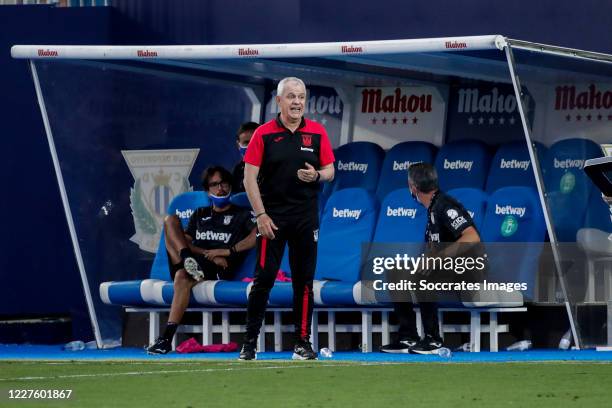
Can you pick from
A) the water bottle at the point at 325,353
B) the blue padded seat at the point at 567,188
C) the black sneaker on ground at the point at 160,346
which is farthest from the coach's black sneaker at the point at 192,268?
the blue padded seat at the point at 567,188

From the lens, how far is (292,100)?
10953 mm

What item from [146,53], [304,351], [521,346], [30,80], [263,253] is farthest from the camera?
[30,80]

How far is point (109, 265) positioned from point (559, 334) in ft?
13.5

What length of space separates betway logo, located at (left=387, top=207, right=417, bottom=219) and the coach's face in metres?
2.65

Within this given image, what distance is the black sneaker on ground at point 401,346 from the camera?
12.2 metres

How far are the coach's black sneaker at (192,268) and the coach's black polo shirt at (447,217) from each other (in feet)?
6.90

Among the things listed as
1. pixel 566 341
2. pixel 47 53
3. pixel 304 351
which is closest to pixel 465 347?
pixel 566 341

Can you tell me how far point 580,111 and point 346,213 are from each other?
2165mm

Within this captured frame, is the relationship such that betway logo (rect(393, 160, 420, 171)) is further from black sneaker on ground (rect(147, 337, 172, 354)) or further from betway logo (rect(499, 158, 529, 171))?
black sneaker on ground (rect(147, 337, 172, 354))

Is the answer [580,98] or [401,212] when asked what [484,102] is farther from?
[401,212]

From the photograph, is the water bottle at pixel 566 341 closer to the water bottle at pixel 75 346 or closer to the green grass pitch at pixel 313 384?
the green grass pitch at pixel 313 384

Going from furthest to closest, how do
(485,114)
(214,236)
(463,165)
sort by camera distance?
(485,114) → (463,165) → (214,236)

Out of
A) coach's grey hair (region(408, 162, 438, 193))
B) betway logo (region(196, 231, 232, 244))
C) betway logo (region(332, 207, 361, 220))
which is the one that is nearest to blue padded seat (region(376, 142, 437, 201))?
betway logo (region(332, 207, 361, 220))

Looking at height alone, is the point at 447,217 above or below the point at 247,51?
below
